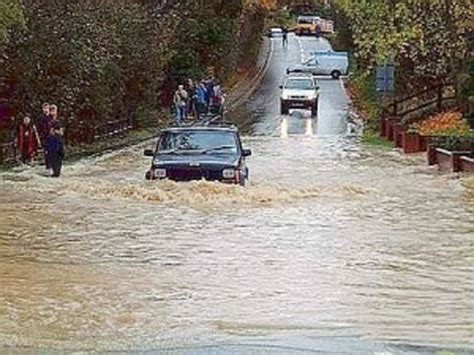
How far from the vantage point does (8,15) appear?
95.7 ft

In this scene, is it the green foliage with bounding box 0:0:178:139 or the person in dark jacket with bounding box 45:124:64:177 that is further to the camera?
the green foliage with bounding box 0:0:178:139

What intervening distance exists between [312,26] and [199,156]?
311 ft

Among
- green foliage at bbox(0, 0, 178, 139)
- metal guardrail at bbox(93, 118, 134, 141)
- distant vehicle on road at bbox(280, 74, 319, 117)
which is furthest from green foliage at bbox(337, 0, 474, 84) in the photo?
distant vehicle on road at bbox(280, 74, 319, 117)

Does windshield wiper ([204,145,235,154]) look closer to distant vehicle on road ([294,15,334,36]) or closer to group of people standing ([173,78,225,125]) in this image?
group of people standing ([173,78,225,125])

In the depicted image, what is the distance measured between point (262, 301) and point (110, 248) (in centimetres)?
488

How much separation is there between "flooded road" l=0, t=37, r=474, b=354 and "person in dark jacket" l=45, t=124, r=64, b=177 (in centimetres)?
53

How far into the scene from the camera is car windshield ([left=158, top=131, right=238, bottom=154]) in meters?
26.8

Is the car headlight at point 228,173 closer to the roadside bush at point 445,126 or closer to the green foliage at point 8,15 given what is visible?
the green foliage at point 8,15

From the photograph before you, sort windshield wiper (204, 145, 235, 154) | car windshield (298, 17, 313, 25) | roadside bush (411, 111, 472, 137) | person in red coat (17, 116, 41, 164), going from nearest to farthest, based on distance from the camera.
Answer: windshield wiper (204, 145, 235, 154) → person in red coat (17, 116, 41, 164) → roadside bush (411, 111, 472, 137) → car windshield (298, 17, 313, 25)

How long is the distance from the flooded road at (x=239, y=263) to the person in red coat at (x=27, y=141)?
1.27 metres

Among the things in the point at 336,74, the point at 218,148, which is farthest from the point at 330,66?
the point at 218,148

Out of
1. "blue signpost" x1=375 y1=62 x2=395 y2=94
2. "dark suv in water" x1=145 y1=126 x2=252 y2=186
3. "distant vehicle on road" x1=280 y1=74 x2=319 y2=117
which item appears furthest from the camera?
"distant vehicle on road" x1=280 y1=74 x2=319 y2=117

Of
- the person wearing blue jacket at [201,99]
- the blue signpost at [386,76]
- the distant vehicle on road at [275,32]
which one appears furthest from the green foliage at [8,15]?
the distant vehicle on road at [275,32]

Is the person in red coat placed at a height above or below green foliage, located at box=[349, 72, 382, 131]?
above
